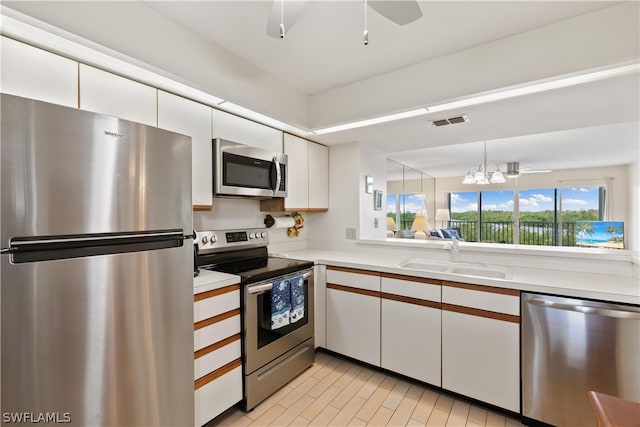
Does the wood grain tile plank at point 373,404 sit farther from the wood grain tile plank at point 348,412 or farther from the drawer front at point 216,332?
the drawer front at point 216,332

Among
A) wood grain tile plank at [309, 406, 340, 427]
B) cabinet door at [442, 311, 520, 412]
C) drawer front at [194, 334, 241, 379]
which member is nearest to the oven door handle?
drawer front at [194, 334, 241, 379]

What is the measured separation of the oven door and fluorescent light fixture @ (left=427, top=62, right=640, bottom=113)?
1.64m

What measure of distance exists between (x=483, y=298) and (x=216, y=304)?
5.56ft

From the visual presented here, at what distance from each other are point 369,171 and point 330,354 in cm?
191

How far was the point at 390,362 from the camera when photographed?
228 cm

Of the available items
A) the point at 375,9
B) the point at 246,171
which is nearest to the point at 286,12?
the point at 375,9

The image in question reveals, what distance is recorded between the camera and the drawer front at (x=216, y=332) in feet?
5.36

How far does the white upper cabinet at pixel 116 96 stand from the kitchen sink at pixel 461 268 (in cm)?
207

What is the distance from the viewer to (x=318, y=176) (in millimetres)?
3109

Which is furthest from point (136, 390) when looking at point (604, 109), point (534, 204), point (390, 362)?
point (534, 204)

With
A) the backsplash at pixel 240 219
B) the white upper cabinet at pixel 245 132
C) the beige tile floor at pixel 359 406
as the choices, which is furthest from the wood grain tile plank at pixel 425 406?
the white upper cabinet at pixel 245 132

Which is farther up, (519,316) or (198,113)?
(198,113)

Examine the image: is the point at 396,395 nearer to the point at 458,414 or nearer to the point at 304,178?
the point at 458,414

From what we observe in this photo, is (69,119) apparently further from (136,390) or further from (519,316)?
(519,316)
